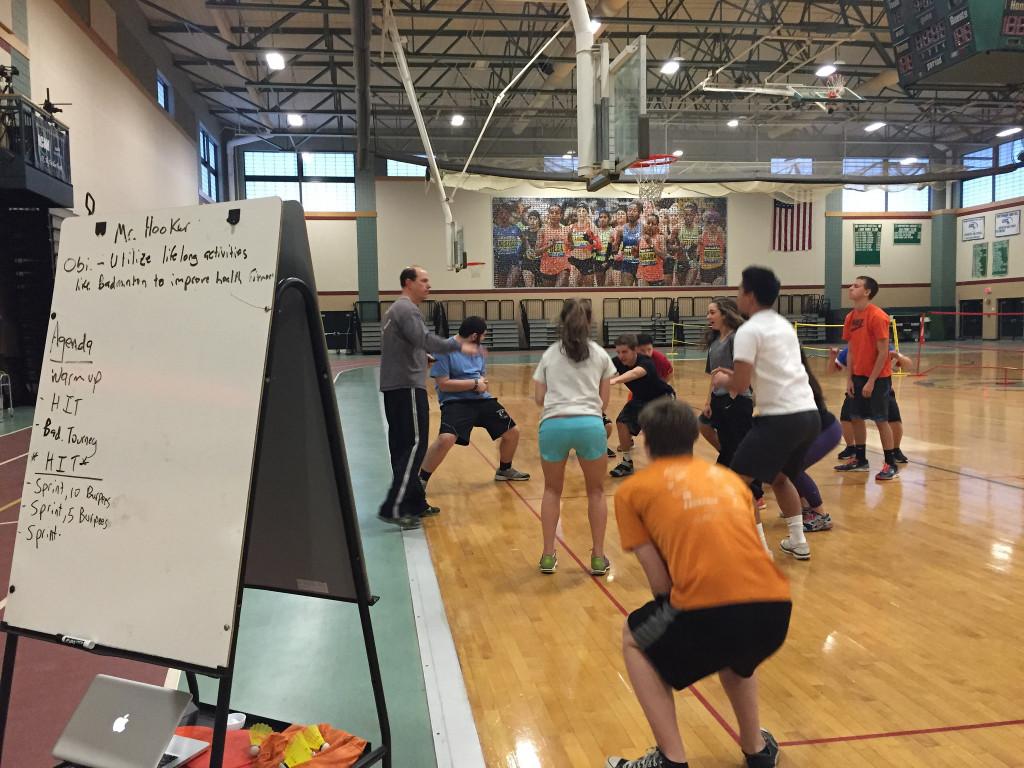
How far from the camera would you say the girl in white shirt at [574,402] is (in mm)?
4191

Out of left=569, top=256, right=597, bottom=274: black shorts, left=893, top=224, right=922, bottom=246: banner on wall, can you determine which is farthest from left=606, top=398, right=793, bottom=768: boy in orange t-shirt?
left=893, top=224, right=922, bottom=246: banner on wall

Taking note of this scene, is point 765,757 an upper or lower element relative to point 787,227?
lower

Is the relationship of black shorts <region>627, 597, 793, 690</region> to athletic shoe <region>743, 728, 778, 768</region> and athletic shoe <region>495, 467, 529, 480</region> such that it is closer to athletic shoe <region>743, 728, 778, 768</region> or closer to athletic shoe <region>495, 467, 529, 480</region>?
athletic shoe <region>743, 728, 778, 768</region>

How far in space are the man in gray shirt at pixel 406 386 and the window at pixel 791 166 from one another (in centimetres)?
2141

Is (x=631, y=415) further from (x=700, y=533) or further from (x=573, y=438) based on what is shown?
(x=700, y=533)

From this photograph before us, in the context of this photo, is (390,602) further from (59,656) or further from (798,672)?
(798,672)

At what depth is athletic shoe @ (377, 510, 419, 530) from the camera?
5.71 meters

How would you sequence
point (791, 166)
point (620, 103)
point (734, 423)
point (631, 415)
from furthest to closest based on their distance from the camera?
point (791, 166) → point (631, 415) → point (620, 103) → point (734, 423)

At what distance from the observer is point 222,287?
2.14m

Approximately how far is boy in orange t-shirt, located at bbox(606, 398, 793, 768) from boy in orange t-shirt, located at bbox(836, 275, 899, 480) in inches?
191

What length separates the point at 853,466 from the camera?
735cm

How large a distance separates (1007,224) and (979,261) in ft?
5.84

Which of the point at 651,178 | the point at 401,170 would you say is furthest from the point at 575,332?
the point at 401,170

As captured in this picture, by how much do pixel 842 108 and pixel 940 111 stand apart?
3593 mm
